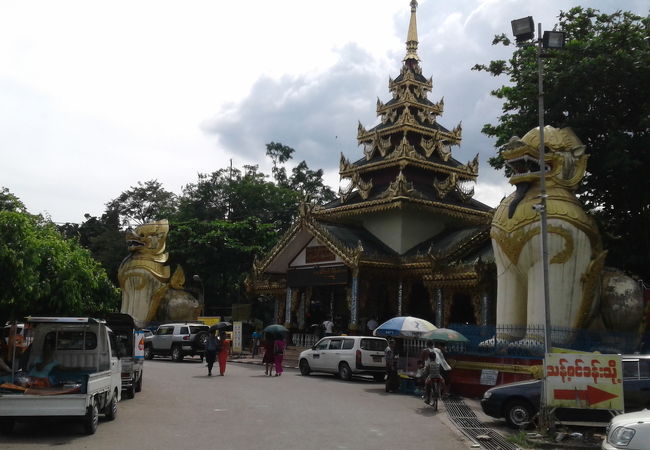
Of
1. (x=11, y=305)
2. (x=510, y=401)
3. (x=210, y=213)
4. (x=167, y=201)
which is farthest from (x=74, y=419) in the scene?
(x=167, y=201)

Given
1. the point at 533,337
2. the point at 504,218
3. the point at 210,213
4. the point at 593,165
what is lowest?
the point at 533,337

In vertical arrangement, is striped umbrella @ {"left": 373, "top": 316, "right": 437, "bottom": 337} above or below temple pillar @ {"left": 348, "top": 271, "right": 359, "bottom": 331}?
below

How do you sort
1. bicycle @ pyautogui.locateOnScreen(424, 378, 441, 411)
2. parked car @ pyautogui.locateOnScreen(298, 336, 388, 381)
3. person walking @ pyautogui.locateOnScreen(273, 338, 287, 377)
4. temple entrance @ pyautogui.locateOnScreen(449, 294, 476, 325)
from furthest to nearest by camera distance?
temple entrance @ pyautogui.locateOnScreen(449, 294, 476, 325), person walking @ pyautogui.locateOnScreen(273, 338, 287, 377), parked car @ pyautogui.locateOnScreen(298, 336, 388, 381), bicycle @ pyautogui.locateOnScreen(424, 378, 441, 411)

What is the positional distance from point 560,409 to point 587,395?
1.99 ft

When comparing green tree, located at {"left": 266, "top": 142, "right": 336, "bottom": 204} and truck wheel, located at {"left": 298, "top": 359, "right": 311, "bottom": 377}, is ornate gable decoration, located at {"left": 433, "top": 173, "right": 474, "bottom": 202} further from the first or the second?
green tree, located at {"left": 266, "top": 142, "right": 336, "bottom": 204}

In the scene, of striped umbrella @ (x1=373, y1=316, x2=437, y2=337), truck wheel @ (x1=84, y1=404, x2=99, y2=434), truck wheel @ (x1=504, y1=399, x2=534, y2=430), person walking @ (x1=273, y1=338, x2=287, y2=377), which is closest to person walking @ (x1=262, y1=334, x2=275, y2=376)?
person walking @ (x1=273, y1=338, x2=287, y2=377)

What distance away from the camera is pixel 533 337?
17172mm

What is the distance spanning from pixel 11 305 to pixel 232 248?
31087 mm

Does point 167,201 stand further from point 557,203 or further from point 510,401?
point 510,401

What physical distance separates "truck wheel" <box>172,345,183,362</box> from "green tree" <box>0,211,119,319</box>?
10.8m

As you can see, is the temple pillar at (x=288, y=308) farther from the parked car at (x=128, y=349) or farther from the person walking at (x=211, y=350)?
the parked car at (x=128, y=349)

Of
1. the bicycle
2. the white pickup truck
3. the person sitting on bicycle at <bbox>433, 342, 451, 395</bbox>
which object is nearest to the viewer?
the white pickup truck

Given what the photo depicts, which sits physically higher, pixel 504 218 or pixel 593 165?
pixel 593 165

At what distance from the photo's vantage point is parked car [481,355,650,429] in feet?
37.5
